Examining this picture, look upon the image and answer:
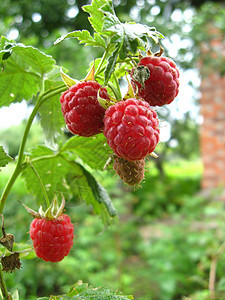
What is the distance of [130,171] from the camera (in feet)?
1.61

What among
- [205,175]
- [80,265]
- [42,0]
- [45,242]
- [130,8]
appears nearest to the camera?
[45,242]

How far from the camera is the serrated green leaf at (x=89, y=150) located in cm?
70

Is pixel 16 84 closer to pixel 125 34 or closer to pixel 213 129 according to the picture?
pixel 125 34

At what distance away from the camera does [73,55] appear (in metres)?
3.20

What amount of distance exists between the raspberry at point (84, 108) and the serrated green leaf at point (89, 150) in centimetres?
20

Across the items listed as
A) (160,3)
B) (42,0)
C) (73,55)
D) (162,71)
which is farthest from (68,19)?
(162,71)

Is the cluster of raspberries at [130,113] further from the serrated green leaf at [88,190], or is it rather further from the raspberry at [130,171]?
the serrated green leaf at [88,190]

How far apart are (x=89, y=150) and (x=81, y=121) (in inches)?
10.4

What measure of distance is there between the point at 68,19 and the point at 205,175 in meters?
2.85

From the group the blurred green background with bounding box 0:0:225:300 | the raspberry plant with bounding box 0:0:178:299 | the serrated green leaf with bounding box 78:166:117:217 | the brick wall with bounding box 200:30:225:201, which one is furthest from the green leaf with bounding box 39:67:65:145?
the brick wall with bounding box 200:30:225:201

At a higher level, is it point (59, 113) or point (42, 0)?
point (42, 0)

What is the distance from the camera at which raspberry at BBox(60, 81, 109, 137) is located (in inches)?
18.4

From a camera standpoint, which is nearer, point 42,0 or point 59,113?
point 59,113

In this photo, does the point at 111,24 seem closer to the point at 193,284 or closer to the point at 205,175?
the point at 193,284
